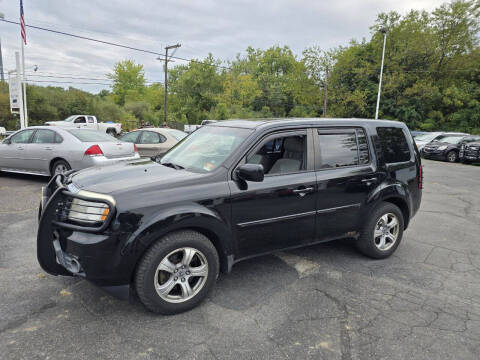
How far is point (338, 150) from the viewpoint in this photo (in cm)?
391

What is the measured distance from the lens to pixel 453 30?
38250mm

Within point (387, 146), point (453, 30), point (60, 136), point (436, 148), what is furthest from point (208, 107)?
point (387, 146)

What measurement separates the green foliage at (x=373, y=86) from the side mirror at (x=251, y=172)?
38.1 metres

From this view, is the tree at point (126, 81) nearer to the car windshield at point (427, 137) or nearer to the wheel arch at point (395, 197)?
the car windshield at point (427, 137)

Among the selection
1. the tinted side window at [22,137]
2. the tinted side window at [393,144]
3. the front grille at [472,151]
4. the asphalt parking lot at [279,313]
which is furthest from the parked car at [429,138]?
the tinted side window at [22,137]

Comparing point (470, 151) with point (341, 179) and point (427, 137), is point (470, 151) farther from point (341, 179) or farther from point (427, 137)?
point (341, 179)

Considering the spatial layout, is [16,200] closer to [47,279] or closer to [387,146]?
[47,279]

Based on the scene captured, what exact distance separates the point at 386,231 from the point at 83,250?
140 inches

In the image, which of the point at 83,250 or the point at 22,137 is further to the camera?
the point at 22,137

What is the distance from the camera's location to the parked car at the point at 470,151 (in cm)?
1736

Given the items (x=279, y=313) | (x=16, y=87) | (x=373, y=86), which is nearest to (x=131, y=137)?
(x=279, y=313)

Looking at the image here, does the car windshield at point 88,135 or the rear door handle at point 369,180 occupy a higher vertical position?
the car windshield at point 88,135

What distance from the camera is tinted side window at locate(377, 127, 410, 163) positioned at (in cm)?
429

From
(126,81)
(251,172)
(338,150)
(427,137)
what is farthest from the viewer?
(126,81)
